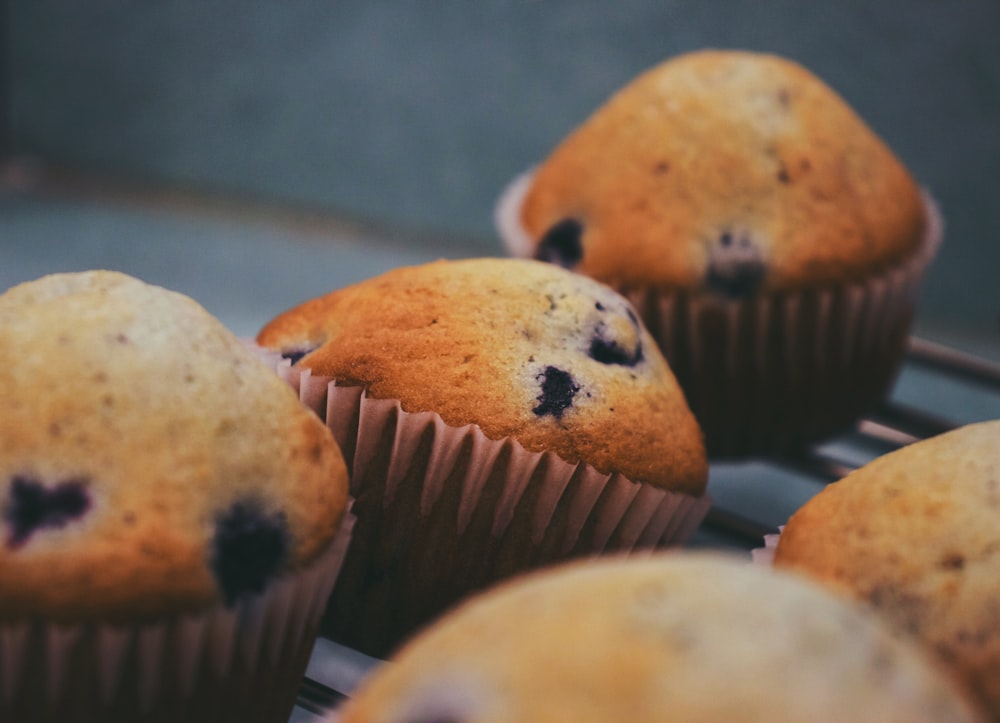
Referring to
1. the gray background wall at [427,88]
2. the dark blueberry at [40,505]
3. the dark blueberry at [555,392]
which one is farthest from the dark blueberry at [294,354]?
the gray background wall at [427,88]

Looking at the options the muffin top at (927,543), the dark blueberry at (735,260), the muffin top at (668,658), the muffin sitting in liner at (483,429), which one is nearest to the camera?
the muffin top at (668,658)

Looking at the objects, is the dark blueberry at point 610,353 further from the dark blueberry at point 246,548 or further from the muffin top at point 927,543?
the dark blueberry at point 246,548

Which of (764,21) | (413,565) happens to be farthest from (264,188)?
(413,565)

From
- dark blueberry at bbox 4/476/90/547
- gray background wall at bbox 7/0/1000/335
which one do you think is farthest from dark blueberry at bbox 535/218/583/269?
gray background wall at bbox 7/0/1000/335

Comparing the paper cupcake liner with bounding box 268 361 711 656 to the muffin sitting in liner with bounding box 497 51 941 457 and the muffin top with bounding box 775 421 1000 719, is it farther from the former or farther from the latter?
the muffin sitting in liner with bounding box 497 51 941 457

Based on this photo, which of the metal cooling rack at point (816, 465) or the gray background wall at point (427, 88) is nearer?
the metal cooling rack at point (816, 465)
